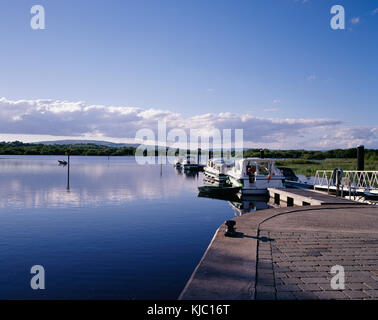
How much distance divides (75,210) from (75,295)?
14.6 m

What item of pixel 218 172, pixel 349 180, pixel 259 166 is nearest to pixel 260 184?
pixel 259 166

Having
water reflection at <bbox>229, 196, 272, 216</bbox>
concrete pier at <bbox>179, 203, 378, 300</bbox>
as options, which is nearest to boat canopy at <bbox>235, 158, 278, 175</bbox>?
water reflection at <bbox>229, 196, 272, 216</bbox>

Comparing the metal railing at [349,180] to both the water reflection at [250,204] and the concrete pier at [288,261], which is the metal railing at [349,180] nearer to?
the water reflection at [250,204]

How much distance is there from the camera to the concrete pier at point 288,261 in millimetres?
5066

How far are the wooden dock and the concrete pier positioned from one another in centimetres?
633

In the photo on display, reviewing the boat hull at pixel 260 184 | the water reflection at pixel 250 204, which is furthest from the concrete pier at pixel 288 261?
the boat hull at pixel 260 184

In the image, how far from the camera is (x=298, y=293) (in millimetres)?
5016

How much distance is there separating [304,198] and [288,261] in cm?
1428

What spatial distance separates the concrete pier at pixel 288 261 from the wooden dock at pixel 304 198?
6.33 meters

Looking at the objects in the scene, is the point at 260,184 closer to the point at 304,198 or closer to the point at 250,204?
the point at 250,204

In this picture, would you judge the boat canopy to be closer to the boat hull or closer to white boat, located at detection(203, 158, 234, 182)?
the boat hull

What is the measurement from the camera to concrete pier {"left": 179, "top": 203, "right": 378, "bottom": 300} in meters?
5.07
